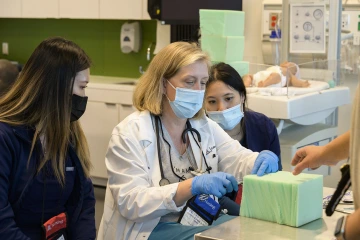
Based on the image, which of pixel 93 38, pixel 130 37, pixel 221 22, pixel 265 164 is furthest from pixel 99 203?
pixel 265 164

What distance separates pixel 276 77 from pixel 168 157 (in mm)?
1486

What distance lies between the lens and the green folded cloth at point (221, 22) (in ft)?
12.8

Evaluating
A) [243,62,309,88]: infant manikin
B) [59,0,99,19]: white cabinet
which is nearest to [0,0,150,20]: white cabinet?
[59,0,99,19]: white cabinet

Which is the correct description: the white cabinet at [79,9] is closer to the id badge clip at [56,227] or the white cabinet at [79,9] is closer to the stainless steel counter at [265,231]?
the id badge clip at [56,227]

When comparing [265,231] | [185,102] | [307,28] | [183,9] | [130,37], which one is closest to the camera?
[265,231]

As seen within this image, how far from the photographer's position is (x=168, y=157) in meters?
2.65

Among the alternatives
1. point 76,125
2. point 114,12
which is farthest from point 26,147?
point 114,12

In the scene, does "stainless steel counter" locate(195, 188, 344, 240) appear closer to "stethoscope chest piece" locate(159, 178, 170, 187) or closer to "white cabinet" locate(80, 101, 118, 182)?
"stethoscope chest piece" locate(159, 178, 170, 187)

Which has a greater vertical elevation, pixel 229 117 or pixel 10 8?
pixel 10 8

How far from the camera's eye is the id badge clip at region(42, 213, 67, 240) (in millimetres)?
2430

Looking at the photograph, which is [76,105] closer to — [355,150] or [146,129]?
[146,129]

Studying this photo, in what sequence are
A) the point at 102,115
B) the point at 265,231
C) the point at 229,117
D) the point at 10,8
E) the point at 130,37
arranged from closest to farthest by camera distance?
1. the point at 265,231
2. the point at 229,117
3. the point at 102,115
4. the point at 130,37
5. the point at 10,8

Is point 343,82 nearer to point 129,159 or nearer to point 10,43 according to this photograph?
point 129,159

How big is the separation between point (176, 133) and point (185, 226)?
44 cm
